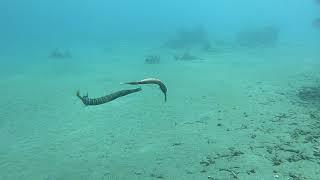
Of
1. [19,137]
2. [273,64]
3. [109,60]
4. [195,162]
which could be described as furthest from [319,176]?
[109,60]

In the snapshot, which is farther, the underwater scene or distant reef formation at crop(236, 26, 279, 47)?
distant reef formation at crop(236, 26, 279, 47)

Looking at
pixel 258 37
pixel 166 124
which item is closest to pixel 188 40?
pixel 258 37

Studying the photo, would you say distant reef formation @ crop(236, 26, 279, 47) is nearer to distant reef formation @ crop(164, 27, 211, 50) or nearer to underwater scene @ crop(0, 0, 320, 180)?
distant reef formation @ crop(164, 27, 211, 50)

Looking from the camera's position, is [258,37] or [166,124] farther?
[258,37]

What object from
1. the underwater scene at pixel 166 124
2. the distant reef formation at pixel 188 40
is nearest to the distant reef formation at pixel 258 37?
the distant reef formation at pixel 188 40

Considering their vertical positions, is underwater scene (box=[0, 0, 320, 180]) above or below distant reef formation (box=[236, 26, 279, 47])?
below

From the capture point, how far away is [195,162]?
8.28 m

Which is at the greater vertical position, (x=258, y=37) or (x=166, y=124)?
(x=258, y=37)

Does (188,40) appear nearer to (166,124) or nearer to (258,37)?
(258,37)

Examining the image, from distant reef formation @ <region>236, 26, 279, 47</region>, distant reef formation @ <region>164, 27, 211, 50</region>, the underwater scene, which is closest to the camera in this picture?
the underwater scene

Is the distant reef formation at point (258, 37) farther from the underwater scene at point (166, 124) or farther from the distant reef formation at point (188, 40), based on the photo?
the underwater scene at point (166, 124)

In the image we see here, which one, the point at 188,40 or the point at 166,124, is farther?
the point at 188,40

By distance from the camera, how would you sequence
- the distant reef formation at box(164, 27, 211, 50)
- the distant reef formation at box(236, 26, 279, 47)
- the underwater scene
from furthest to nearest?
A: 1. the distant reef formation at box(236, 26, 279, 47)
2. the distant reef formation at box(164, 27, 211, 50)
3. the underwater scene

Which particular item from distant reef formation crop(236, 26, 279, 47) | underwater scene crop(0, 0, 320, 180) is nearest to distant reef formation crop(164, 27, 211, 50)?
distant reef formation crop(236, 26, 279, 47)
